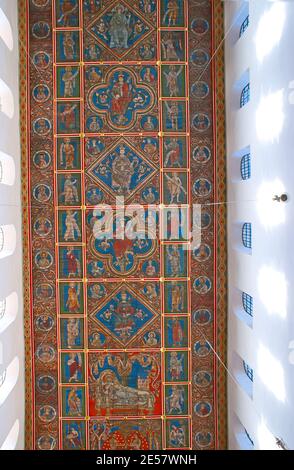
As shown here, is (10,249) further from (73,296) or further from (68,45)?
(68,45)

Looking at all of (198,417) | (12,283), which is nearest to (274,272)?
(198,417)

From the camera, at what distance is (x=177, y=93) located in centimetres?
1420

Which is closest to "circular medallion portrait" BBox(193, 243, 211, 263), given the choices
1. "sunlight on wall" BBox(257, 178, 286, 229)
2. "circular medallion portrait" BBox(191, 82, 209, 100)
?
"sunlight on wall" BBox(257, 178, 286, 229)

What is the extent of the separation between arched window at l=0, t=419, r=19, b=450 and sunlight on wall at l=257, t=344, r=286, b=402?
6.41 metres

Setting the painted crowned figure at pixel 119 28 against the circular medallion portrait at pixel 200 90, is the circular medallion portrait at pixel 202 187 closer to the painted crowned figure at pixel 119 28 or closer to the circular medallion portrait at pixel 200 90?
the circular medallion portrait at pixel 200 90

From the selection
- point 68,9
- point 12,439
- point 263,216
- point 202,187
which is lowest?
point 12,439

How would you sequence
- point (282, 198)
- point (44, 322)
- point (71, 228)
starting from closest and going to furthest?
point (282, 198)
point (71, 228)
point (44, 322)

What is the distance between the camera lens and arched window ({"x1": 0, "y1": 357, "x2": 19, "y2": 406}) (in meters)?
12.8

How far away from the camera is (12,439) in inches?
526

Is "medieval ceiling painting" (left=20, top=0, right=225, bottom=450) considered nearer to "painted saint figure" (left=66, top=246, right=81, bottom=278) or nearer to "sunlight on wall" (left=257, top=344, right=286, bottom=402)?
"painted saint figure" (left=66, top=246, right=81, bottom=278)

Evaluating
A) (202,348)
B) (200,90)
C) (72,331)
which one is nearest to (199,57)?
(200,90)

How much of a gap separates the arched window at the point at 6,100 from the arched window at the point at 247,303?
7.75 m

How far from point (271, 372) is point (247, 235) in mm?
3828

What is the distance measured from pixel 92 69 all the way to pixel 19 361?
8.23m
